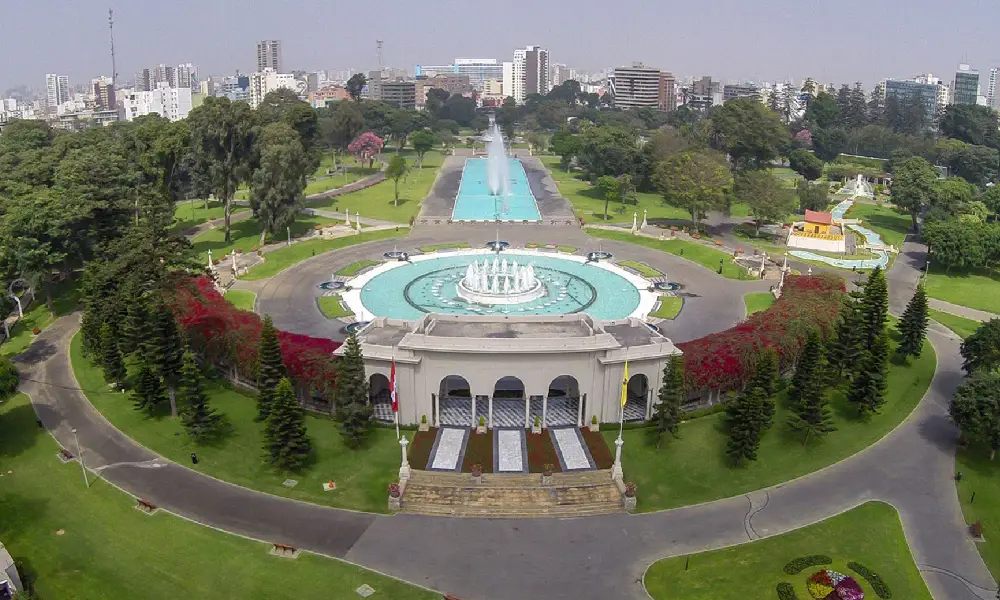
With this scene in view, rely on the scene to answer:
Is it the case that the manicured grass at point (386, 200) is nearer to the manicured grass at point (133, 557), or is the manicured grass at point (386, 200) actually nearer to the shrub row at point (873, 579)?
the manicured grass at point (133, 557)

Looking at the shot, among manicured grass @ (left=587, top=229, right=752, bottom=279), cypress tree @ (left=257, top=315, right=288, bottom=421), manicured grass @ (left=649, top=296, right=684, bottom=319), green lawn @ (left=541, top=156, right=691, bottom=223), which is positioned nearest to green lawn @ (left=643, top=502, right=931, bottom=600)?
cypress tree @ (left=257, top=315, right=288, bottom=421)

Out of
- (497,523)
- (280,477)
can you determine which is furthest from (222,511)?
(497,523)

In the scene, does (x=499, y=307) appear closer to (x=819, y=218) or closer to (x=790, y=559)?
(x=790, y=559)

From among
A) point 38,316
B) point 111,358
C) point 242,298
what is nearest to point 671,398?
point 111,358

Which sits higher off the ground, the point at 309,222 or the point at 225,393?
the point at 309,222

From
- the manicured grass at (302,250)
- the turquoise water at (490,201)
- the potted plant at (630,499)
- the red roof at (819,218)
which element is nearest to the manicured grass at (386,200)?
the turquoise water at (490,201)

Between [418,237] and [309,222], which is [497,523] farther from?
[309,222]
